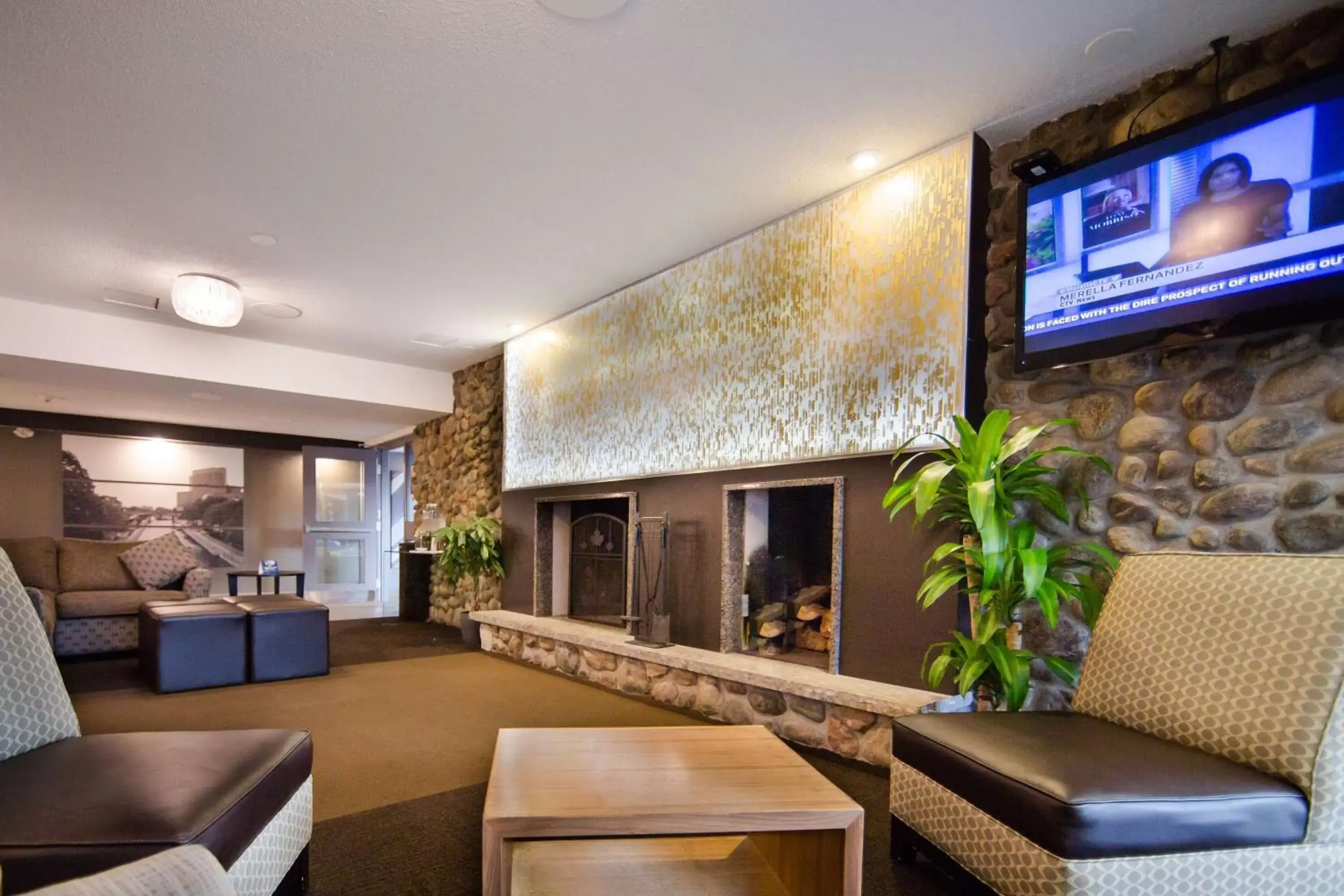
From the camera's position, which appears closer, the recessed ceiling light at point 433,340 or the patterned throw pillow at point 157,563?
the recessed ceiling light at point 433,340

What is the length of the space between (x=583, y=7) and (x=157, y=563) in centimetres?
588

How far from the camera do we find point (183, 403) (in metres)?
6.71

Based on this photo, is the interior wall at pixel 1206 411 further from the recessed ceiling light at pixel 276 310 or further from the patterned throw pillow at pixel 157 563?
the patterned throw pillow at pixel 157 563

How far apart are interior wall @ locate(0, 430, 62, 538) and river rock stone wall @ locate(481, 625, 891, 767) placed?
21.6 ft

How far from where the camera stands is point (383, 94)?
2.31 meters

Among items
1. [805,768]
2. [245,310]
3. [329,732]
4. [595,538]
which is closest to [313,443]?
[245,310]

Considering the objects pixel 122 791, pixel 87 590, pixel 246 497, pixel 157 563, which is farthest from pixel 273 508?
pixel 122 791

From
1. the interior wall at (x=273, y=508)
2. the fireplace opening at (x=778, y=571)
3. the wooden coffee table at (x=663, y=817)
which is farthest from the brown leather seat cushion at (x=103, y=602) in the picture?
the wooden coffee table at (x=663, y=817)

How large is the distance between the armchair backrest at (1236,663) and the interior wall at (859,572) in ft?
2.30

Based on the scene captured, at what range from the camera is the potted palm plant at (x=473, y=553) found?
5270mm

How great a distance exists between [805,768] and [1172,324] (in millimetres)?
1677

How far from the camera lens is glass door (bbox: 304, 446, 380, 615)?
8.28 metres

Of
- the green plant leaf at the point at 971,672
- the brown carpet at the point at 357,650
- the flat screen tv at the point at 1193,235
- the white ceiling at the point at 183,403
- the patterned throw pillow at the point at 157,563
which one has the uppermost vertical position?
the flat screen tv at the point at 1193,235

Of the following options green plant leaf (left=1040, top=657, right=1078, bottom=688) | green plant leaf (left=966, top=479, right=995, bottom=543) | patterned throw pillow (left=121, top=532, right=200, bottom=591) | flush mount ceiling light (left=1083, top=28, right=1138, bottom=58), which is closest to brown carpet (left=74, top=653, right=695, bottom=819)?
green plant leaf (left=1040, top=657, right=1078, bottom=688)
